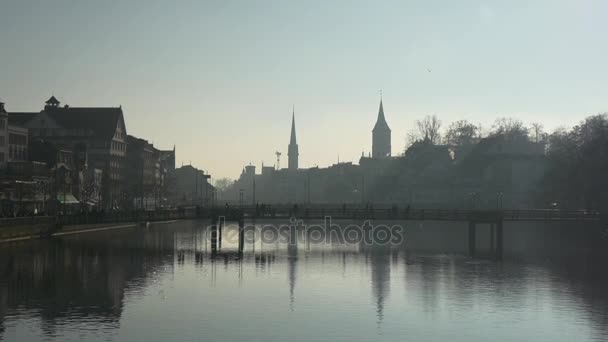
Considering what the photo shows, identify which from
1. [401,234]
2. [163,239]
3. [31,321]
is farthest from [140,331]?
[401,234]

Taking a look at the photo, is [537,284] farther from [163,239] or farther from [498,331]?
[163,239]

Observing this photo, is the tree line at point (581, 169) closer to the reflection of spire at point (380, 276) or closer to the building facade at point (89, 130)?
the reflection of spire at point (380, 276)

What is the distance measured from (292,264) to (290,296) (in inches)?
757

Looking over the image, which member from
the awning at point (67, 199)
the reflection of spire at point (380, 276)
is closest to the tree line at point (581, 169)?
the reflection of spire at point (380, 276)

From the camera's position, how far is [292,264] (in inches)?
2876

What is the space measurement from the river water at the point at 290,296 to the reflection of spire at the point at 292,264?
0.16m

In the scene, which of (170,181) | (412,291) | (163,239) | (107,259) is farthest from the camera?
(170,181)

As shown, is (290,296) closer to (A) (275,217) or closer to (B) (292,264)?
(B) (292,264)

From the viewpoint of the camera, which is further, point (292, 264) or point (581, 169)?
point (581, 169)

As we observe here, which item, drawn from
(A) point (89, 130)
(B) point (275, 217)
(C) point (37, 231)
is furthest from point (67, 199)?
(A) point (89, 130)

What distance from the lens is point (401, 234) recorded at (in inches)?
4783

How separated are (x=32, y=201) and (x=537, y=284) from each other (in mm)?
70699

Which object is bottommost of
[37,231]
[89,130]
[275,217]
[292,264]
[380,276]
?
[380,276]

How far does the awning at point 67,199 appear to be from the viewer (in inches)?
4520
